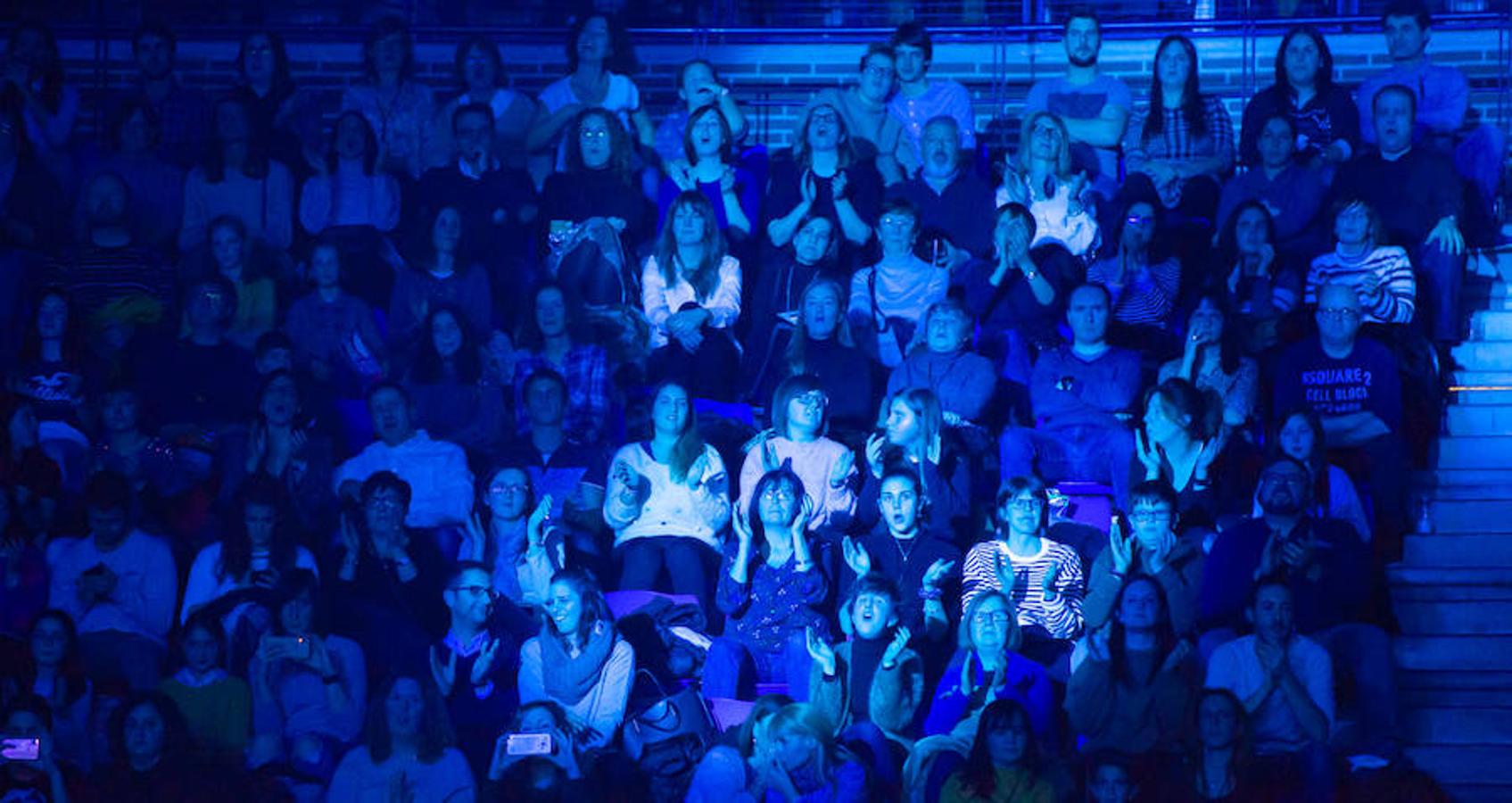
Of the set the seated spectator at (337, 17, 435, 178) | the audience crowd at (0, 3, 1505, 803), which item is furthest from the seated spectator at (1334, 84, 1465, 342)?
the seated spectator at (337, 17, 435, 178)

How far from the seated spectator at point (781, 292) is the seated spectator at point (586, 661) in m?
1.74

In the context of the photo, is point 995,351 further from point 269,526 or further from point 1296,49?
point 269,526

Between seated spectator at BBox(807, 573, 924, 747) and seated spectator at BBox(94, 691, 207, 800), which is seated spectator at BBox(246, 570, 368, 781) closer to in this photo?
seated spectator at BBox(94, 691, 207, 800)

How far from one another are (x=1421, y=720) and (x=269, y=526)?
13.8 feet

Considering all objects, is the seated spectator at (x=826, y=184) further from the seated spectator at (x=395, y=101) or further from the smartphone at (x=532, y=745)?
the smartphone at (x=532, y=745)

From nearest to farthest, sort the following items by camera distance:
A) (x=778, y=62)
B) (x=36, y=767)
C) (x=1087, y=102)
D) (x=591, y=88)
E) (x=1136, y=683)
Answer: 1. (x=1136, y=683)
2. (x=36, y=767)
3. (x=1087, y=102)
4. (x=591, y=88)
5. (x=778, y=62)

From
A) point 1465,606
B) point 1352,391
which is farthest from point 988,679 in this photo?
point 1352,391

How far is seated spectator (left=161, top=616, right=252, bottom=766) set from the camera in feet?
30.5

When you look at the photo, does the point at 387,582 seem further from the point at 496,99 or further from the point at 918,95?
the point at 918,95

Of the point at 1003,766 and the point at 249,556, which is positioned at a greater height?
the point at 249,556

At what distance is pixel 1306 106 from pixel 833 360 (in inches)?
105

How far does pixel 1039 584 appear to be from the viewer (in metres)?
9.34

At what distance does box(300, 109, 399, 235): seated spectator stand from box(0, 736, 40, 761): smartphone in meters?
3.23

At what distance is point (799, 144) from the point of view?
1160 cm
